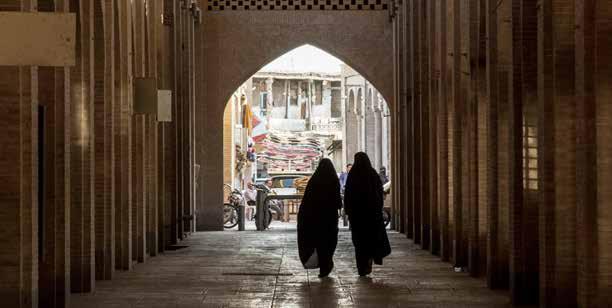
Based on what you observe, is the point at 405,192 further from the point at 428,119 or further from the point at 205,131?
the point at 205,131

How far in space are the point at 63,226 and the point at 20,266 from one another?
1492 mm

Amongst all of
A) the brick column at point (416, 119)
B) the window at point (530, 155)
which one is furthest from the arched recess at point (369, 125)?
the window at point (530, 155)

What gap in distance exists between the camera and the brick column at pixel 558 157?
9.69 meters

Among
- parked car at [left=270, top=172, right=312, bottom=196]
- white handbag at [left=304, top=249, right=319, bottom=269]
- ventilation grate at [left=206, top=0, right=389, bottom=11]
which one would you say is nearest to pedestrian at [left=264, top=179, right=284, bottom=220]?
ventilation grate at [left=206, top=0, right=389, bottom=11]

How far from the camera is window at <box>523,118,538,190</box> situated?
10961mm

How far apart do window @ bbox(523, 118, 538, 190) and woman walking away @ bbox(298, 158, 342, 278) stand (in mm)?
3781

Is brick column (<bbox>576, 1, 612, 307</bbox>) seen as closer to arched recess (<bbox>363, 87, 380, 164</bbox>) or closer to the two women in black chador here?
the two women in black chador

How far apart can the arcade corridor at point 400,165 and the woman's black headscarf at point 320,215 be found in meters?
0.41

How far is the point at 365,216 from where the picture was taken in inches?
574

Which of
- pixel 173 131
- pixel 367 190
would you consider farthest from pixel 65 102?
pixel 173 131

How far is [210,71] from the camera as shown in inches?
1035

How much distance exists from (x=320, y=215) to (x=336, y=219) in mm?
201

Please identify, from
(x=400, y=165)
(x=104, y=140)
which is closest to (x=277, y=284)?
(x=104, y=140)

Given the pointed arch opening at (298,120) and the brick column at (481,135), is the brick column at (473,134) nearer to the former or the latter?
the brick column at (481,135)
